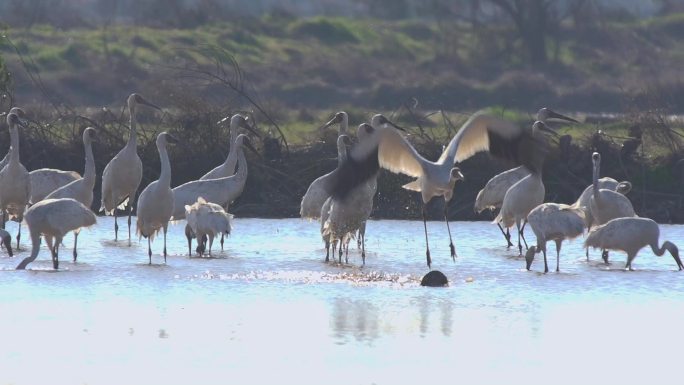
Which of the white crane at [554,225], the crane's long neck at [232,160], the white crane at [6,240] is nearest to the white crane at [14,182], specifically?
the white crane at [6,240]

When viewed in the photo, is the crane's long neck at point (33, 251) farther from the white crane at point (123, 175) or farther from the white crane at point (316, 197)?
the white crane at point (316, 197)

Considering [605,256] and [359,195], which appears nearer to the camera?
[359,195]

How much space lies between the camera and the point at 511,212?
53.5 ft

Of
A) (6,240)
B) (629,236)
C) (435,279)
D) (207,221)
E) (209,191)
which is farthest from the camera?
(209,191)

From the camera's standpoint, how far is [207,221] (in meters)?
15.2

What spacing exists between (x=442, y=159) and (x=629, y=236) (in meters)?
2.01

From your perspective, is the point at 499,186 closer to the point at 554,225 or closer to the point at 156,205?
the point at 554,225

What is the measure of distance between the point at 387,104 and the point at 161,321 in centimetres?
1966

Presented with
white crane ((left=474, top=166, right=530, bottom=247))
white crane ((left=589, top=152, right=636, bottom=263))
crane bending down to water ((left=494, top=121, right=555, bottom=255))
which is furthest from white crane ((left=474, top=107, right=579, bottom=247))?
white crane ((left=589, top=152, right=636, bottom=263))

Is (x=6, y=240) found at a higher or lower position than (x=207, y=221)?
lower

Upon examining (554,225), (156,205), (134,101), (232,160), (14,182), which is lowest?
(554,225)

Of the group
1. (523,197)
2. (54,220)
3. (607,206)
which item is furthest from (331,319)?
(607,206)

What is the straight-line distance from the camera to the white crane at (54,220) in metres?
14.0

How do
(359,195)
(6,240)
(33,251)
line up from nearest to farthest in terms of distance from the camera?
1. (33,251)
2. (6,240)
3. (359,195)
